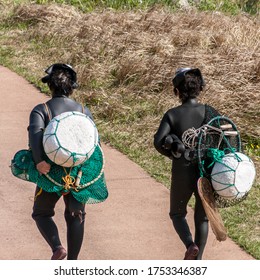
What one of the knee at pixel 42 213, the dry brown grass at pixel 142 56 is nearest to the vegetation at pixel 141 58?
the dry brown grass at pixel 142 56

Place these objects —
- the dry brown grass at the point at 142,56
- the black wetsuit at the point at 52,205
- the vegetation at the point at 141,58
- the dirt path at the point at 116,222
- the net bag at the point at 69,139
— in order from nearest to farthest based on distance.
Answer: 1. the net bag at the point at 69,139
2. the black wetsuit at the point at 52,205
3. the dirt path at the point at 116,222
4. the vegetation at the point at 141,58
5. the dry brown grass at the point at 142,56

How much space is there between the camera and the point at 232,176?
5.69 metres

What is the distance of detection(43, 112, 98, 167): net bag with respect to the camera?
18.1 feet

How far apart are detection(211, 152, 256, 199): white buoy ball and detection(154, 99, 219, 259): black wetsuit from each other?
22 centimetres

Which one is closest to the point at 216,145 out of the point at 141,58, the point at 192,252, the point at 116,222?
the point at 192,252

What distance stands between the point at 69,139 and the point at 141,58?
623cm

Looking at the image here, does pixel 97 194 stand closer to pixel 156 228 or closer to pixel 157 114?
pixel 156 228

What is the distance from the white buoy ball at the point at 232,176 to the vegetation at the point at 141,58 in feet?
4.52

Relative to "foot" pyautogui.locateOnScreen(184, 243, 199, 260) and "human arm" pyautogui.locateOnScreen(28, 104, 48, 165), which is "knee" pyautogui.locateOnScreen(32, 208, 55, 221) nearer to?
"human arm" pyautogui.locateOnScreen(28, 104, 48, 165)

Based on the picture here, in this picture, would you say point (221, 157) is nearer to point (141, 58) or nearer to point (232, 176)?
point (232, 176)

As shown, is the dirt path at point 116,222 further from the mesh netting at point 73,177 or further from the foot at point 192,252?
the mesh netting at point 73,177

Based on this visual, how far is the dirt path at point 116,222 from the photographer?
21.9 ft

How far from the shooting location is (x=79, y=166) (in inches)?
227

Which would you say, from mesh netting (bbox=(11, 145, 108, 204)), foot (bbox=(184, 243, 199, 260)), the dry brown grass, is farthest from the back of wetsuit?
the dry brown grass
